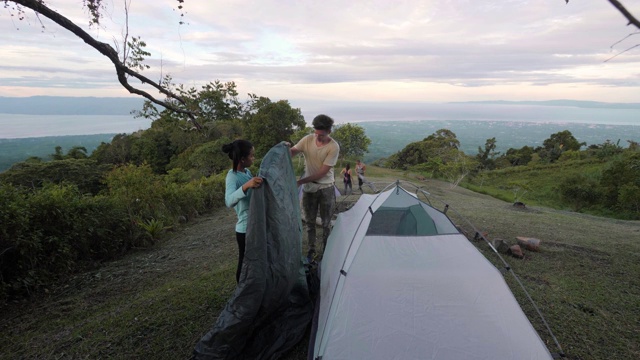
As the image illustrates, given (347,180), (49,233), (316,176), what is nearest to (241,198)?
(316,176)

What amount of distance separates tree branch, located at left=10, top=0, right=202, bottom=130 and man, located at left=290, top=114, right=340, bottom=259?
180 cm

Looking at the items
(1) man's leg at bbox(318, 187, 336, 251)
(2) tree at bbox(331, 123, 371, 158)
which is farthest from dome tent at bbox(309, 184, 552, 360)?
(2) tree at bbox(331, 123, 371, 158)

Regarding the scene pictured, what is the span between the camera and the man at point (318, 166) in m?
3.84

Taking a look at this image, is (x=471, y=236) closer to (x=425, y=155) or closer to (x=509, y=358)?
(x=509, y=358)

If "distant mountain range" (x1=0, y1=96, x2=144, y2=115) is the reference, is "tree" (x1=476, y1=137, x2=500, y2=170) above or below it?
below

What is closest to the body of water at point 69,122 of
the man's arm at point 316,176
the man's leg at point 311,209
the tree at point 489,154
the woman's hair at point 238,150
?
the tree at point 489,154

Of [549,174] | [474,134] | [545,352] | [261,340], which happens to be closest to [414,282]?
[545,352]

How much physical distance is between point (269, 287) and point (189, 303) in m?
1.53

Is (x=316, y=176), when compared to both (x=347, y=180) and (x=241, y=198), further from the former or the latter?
(x=347, y=180)

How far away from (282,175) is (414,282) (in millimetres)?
1708

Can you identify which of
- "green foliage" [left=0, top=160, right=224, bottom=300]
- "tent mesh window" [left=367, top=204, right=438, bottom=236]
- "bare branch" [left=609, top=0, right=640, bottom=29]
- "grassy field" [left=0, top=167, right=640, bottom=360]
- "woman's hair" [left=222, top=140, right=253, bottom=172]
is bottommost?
"grassy field" [left=0, top=167, right=640, bottom=360]

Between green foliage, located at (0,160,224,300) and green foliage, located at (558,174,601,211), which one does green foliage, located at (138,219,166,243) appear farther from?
green foliage, located at (558,174,601,211)

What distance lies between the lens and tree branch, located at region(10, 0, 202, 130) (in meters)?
3.36

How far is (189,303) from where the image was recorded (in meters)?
3.89
